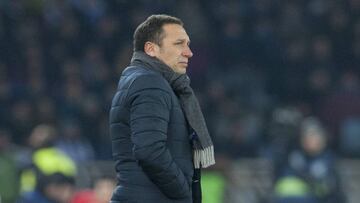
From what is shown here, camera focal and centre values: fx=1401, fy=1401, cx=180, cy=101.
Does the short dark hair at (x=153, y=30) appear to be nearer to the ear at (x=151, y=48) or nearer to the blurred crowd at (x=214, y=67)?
the ear at (x=151, y=48)

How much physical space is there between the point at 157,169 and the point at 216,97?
31.8 feet

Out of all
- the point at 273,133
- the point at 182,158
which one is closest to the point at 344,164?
the point at 273,133

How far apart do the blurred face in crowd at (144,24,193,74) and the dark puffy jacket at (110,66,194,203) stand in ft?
0.38

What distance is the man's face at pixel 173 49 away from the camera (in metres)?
6.25

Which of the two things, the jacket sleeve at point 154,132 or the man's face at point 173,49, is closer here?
the jacket sleeve at point 154,132

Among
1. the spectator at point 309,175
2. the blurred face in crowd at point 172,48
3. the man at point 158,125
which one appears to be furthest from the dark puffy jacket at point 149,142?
the spectator at point 309,175

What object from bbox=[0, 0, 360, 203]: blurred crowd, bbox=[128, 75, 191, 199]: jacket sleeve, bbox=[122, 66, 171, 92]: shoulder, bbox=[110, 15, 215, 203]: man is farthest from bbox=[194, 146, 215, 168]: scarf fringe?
bbox=[0, 0, 360, 203]: blurred crowd

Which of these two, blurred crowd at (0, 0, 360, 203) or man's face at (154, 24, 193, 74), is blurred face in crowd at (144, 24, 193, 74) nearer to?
man's face at (154, 24, 193, 74)

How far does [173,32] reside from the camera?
627 centimetres

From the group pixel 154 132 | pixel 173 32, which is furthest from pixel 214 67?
pixel 154 132

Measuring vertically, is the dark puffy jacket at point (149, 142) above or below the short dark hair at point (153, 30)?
below

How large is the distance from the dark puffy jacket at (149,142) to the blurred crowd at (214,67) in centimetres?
779

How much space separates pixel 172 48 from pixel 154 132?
1.50ft

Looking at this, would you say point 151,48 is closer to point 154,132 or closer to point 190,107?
point 190,107
